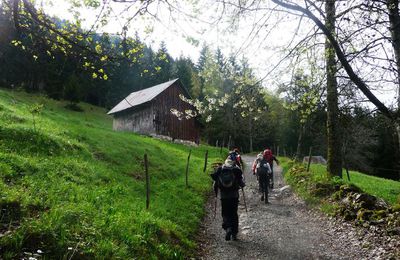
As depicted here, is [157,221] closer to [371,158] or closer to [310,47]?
[310,47]

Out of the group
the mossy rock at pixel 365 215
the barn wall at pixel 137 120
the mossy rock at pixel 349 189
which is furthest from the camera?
the barn wall at pixel 137 120

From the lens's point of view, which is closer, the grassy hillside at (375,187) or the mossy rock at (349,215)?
the mossy rock at (349,215)

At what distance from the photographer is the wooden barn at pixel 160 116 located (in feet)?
130

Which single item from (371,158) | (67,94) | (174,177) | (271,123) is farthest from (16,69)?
(371,158)

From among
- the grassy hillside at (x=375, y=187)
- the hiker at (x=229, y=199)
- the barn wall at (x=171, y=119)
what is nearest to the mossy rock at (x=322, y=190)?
the grassy hillside at (x=375, y=187)

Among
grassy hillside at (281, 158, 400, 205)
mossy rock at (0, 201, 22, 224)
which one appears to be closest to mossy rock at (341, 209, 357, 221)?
grassy hillside at (281, 158, 400, 205)

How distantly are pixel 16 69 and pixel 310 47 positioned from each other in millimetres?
65028

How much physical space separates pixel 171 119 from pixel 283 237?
3270cm

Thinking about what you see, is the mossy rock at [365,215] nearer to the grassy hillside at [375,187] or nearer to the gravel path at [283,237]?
the gravel path at [283,237]

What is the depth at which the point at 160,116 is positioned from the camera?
132 ft

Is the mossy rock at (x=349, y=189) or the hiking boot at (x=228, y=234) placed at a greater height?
the mossy rock at (x=349, y=189)

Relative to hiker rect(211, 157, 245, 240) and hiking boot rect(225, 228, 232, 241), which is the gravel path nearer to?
hiking boot rect(225, 228, 232, 241)

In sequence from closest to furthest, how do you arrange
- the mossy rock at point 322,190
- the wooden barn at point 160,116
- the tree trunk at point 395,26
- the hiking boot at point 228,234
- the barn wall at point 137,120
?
the tree trunk at point 395,26
the hiking boot at point 228,234
the mossy rock at point 322,190
the wooden barn at point 160,116
the barn wall at point 137,120

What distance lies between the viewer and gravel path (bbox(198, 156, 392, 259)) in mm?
8117
